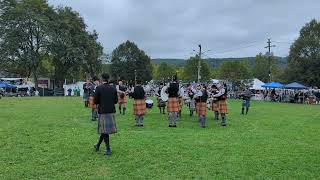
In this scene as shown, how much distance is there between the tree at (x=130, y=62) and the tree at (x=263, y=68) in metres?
25.1

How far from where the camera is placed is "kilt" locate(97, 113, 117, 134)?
10.6m

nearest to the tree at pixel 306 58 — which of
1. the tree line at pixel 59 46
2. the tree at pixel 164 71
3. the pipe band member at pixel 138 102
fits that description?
the tree line at pixel 59 46

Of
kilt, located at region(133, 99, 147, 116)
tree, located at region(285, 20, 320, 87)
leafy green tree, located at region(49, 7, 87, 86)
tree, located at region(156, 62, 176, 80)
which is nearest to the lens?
kilt, located at region(133, 99, 147, 116)

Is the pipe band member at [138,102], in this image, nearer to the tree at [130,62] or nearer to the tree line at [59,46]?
the tree line at [59,46]

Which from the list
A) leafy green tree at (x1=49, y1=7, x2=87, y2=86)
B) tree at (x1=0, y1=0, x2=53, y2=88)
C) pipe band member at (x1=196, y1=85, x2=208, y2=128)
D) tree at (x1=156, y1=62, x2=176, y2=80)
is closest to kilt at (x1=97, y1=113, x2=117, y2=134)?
pipe band member at (x1=196, y1=85, x2=208, y2=128)

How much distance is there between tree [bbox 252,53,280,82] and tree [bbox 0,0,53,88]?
2245 inches

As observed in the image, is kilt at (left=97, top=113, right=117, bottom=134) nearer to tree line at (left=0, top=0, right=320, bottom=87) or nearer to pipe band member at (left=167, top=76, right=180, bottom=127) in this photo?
pipe band member at (left=167, top=76, right=180, bottom=127)

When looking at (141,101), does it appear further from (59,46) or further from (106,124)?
(59,46)

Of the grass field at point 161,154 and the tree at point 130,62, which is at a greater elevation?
the tree at point 130,62

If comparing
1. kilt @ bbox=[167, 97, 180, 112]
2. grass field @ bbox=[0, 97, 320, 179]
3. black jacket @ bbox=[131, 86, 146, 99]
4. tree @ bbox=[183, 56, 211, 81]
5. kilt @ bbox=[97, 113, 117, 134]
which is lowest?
grass field @ bbox=[0, 97, 320, 179]

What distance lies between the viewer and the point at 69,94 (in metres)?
65.2

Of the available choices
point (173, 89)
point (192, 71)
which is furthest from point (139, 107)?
Result: point (192, 71)

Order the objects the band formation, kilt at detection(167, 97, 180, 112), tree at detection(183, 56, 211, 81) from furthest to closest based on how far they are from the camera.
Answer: tree at detection(183, 56, 211, 81) < kilt at detection(167, 97, 180, 112) < the band formation

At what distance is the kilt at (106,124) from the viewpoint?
10.6 metres
